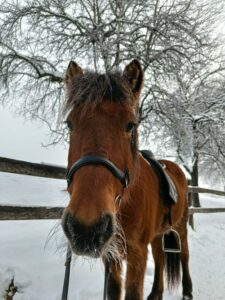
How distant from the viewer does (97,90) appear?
171 centimetres

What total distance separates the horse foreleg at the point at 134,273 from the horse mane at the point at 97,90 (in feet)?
4.11

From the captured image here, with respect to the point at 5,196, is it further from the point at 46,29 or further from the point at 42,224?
the point at 46,29

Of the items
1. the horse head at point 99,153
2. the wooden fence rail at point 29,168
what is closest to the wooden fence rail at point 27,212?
the wooden fence rail at point 29,168

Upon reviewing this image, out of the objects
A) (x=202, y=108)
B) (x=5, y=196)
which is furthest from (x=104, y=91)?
(x=202, y=108)

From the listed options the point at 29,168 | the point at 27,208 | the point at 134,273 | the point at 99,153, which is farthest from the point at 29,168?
the point at 99,153

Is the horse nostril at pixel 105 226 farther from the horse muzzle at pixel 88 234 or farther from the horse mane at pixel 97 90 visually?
the horse mane at pixel 97 90

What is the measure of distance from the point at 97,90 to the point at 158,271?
274 cm

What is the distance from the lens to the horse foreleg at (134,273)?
2324 millimetres

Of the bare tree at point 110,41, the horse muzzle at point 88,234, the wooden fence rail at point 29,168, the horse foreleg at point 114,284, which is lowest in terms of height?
the horse foreleg at point 114,284

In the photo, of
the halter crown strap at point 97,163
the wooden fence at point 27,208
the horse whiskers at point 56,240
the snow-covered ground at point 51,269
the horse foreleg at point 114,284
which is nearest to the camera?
the halter crown strap at point 97,163

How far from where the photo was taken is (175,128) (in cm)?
1135

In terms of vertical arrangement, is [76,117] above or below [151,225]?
above

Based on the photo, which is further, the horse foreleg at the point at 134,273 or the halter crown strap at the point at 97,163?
the horse foreleg at the point at 134,273

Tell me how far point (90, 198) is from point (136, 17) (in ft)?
34.2
